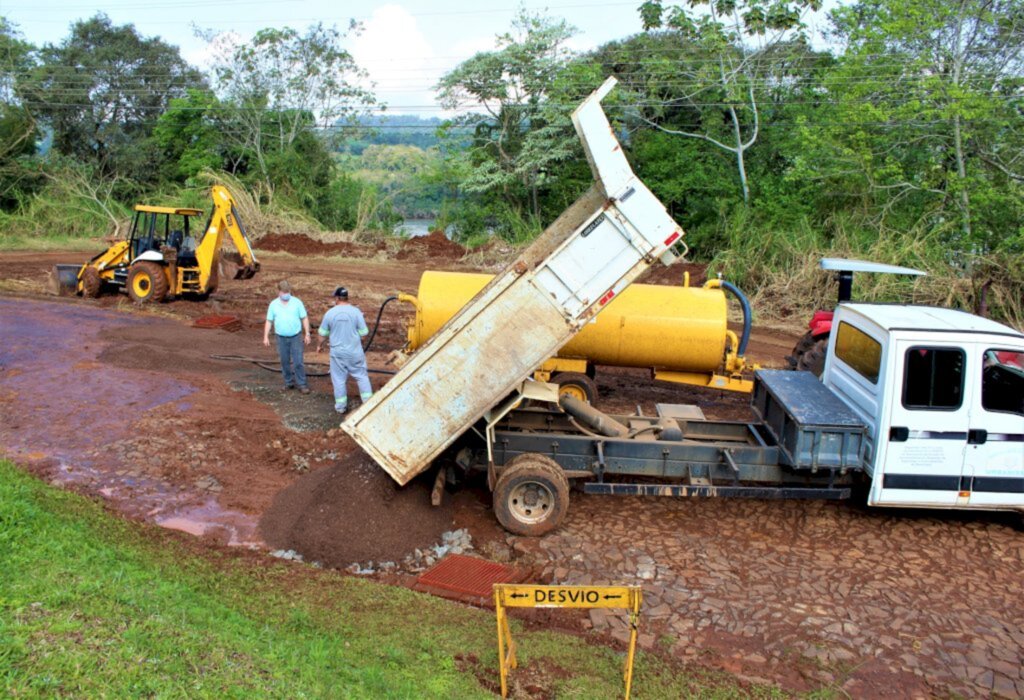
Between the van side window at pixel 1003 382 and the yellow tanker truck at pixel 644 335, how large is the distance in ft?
10.8

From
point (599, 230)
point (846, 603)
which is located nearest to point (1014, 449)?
point (846, 603)

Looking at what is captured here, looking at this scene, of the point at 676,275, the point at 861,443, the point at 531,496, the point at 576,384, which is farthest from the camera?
the point at 676,275

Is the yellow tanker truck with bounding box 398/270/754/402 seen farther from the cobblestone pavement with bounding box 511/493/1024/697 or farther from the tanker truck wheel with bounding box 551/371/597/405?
the cobblestone pavement with bounding box 511/493/1024/697

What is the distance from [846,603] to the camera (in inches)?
258

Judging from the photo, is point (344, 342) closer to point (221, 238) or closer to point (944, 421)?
point (944, 421)

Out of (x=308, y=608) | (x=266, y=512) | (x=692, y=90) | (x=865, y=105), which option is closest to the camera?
(x=308, y=608)

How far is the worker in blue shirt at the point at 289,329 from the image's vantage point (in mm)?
10688

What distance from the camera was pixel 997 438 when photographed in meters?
7.18

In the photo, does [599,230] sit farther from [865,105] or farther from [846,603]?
[865,105]

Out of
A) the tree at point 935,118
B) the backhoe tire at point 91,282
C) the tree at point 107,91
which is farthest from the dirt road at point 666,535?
the tree at point 107,91

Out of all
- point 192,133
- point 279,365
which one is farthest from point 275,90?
point 279,365

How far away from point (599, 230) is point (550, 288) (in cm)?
67

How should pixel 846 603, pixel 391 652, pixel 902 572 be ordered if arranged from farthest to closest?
pixel 902 572 < pixel 846 603 < pixel 391 652

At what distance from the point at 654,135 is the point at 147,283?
1719 centimetres
